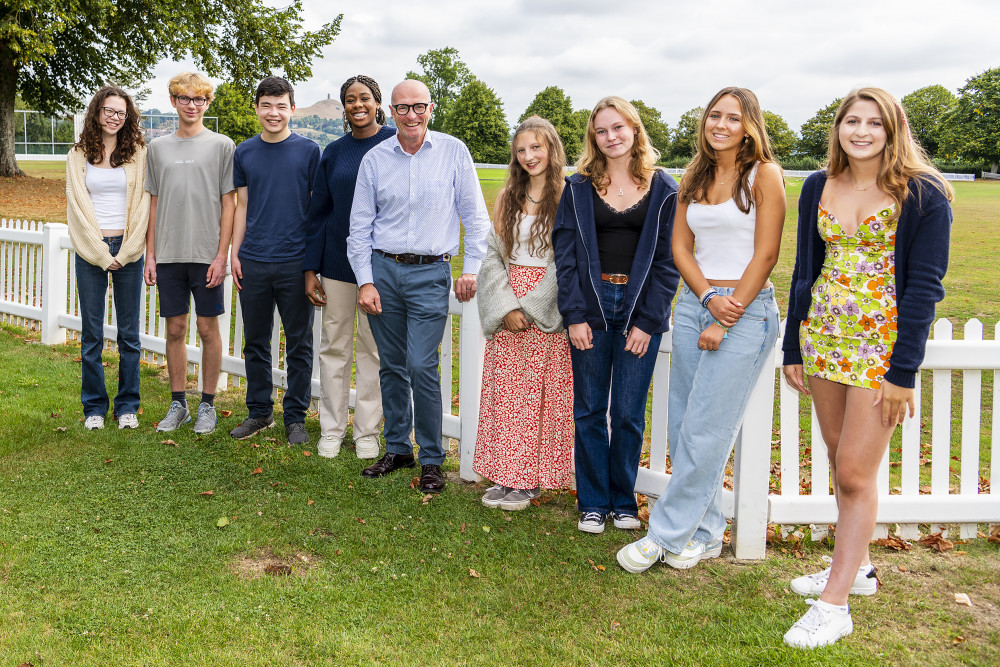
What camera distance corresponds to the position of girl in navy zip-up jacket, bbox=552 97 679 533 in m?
3.96

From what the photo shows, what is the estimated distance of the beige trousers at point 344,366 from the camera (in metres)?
5.34

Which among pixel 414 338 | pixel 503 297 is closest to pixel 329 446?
pixel 414 338

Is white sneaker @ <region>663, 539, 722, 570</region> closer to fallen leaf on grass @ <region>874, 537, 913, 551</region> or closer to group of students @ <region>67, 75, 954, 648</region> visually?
group of students @ <region>67, 75, 954, 648</region>

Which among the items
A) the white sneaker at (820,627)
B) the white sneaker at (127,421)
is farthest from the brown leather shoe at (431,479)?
the white sneaker at (127,421)

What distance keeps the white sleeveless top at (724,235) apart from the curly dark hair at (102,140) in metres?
4.00

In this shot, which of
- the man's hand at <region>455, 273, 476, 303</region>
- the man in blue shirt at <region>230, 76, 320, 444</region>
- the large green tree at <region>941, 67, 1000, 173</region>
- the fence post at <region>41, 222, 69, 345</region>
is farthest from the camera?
the large green tree at <region>941, 67, 1000, 173</region>

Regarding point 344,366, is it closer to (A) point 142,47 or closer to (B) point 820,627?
(B) point 820,627

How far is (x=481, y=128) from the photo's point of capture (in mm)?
85438

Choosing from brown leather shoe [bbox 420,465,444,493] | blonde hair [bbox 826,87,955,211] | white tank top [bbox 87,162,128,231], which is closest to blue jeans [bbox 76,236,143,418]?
white tank top [bbox 87,162,128,231]

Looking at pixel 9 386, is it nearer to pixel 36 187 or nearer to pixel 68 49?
pixel 36 187

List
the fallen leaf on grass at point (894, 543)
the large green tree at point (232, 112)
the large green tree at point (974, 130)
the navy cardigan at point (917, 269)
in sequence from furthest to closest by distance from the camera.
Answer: the large green tree at point (974, 130)
the large green tree at point (232, 112)
the fallen leaf on grass at point (894, 543)
the navy cardigan at point (917, 269)

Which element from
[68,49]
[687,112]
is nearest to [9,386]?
[68,49]

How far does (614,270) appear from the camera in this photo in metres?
4.04

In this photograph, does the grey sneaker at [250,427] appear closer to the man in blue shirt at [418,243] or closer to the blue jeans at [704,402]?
the man in blue shirt at [418,243]
